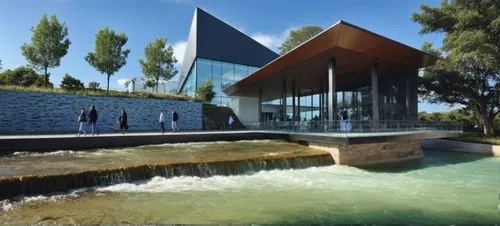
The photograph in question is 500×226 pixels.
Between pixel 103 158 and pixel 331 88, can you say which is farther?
pixel 331 88

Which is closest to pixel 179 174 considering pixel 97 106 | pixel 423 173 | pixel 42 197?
pixel 42 197

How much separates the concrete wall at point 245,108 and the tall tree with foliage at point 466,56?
1725 centimetres

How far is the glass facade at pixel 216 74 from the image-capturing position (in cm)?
3891

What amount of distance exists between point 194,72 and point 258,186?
3138 cm

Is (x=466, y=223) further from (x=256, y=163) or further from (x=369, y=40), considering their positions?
(x=369, y=40)

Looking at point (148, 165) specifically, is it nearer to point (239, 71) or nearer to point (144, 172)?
point (144, 172)

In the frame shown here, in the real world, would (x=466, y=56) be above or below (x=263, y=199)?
above

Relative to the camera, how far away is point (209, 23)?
41625 mm

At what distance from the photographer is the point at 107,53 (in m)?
29.0

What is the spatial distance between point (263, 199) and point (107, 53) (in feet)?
80.5

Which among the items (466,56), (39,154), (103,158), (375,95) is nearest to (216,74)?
(375,95)

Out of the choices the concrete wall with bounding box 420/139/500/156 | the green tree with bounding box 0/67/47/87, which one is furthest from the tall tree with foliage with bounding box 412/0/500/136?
the green tree with bounding box 0/67/47/87

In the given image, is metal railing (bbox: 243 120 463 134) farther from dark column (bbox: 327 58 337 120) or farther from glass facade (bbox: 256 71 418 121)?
glass facade (bbox: 256 71 418 121)

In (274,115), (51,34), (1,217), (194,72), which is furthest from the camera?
(274,115)
